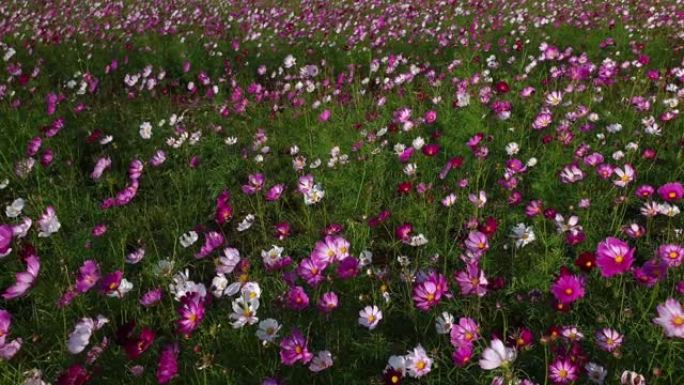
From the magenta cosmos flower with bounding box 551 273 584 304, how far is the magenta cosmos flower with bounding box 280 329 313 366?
75 cm

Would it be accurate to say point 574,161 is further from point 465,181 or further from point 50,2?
point 50,2

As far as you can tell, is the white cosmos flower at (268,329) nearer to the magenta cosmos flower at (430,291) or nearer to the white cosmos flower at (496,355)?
the magenta cosmos flower at (430,291)

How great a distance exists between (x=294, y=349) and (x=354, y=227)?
0.86m

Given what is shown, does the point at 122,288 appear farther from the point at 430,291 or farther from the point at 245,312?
the point at 430,291

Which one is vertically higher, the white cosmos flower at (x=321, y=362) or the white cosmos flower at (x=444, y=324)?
the white cosmos flower at (x=321, y=362)

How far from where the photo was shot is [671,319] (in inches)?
51.7

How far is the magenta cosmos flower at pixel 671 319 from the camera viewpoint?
4.21 feet

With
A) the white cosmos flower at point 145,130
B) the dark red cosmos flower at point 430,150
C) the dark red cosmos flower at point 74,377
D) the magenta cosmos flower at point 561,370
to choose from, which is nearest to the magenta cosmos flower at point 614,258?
the magenta cosmos flower at point 561,370

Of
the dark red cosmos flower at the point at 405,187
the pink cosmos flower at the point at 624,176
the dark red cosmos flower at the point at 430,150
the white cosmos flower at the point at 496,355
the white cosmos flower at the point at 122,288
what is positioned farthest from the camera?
the dark red cosmos flower at the point at 430,150

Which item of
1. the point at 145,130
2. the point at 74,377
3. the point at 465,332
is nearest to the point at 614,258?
the point at 465,332

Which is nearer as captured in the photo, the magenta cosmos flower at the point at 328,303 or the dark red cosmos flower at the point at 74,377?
the dark red cosmos flower at the point at 74,377

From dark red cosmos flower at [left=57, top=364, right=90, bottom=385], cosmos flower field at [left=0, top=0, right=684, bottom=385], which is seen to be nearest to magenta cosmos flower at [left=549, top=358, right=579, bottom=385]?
cosmos flower field at [left=0, top=0, right=684, bottom=385]

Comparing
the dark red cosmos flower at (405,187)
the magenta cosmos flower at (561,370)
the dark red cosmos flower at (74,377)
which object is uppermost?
the dark red cosmos flower at (74,377)

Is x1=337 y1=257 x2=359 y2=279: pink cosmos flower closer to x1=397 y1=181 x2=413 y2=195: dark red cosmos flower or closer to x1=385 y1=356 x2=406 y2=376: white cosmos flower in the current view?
x1=385 y1=356 x2=406 y2=376: white cosmos flower
